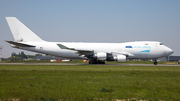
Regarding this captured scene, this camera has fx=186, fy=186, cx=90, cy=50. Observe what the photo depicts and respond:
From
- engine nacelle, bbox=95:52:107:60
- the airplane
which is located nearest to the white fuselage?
the airplane

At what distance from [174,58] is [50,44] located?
3023 inches

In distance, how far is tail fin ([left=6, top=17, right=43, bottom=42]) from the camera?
105 ft

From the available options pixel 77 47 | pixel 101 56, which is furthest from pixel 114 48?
pixel 77 47

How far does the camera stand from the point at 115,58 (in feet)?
99.7

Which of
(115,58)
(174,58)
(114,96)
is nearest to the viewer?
(114,96)

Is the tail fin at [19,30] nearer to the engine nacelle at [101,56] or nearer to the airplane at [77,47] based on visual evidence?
the airplane at [77,47]

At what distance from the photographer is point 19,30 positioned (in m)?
32.4

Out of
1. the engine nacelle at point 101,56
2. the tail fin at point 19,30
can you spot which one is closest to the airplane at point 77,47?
the tail fin at point 19,30

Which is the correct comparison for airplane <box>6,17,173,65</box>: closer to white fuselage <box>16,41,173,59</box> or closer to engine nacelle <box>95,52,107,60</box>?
white fuselage <box>16,41,173,59</box>

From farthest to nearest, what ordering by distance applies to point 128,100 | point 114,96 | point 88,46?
point 88,46 → point 114,96 → point 128,100

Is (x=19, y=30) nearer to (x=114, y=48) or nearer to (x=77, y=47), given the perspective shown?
(x=77, y=47)

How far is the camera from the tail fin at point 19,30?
1265 inches

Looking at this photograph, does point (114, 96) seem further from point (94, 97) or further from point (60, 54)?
point (60, 54)

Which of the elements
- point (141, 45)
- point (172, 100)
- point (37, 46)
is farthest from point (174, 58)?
point (172, 100)
